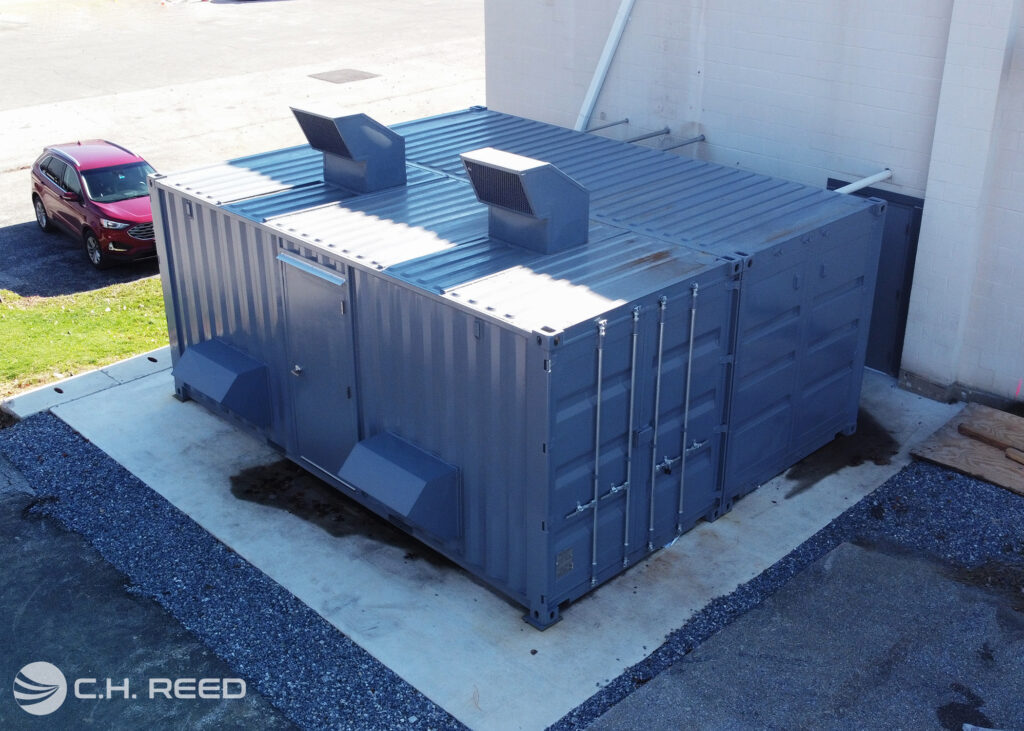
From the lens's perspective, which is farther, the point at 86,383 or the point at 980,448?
the point at 86,383

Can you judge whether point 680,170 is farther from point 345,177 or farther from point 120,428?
point 120,428

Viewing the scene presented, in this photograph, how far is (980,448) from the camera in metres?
10.4

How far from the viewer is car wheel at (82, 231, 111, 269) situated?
603 inches

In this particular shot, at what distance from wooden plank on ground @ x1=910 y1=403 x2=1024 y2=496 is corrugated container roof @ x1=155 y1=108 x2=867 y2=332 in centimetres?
253

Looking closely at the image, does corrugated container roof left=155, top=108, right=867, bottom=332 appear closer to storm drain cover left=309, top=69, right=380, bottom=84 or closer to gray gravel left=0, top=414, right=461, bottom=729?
gray gravel left=0, top=414, right=461, bottom=729

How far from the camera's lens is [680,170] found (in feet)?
35.9

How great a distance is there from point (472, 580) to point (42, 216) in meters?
11.4

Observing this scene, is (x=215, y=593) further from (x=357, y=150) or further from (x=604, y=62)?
(x=604, y=62)

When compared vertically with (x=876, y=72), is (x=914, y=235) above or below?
below

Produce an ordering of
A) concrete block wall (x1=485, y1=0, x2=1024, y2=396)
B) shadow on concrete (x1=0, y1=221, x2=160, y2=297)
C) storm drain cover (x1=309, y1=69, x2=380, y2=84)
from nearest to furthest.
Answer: concrete block wall (x1=485, y1=0, x2=1024, y2=396)
shadow on concrete (x1=0, y1=221, x2=160, y2=297)
storm drain cover (x1=309, y1=69, x2=380, y2=84)

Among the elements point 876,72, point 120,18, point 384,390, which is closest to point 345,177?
point 384,390

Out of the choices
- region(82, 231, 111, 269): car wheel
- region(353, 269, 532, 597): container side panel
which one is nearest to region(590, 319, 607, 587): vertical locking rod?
region(353, 269, 532, 597): container side panel

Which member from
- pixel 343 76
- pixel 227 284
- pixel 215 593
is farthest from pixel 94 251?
pixel 343 76

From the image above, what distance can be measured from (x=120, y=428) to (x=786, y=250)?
6.85 meters
